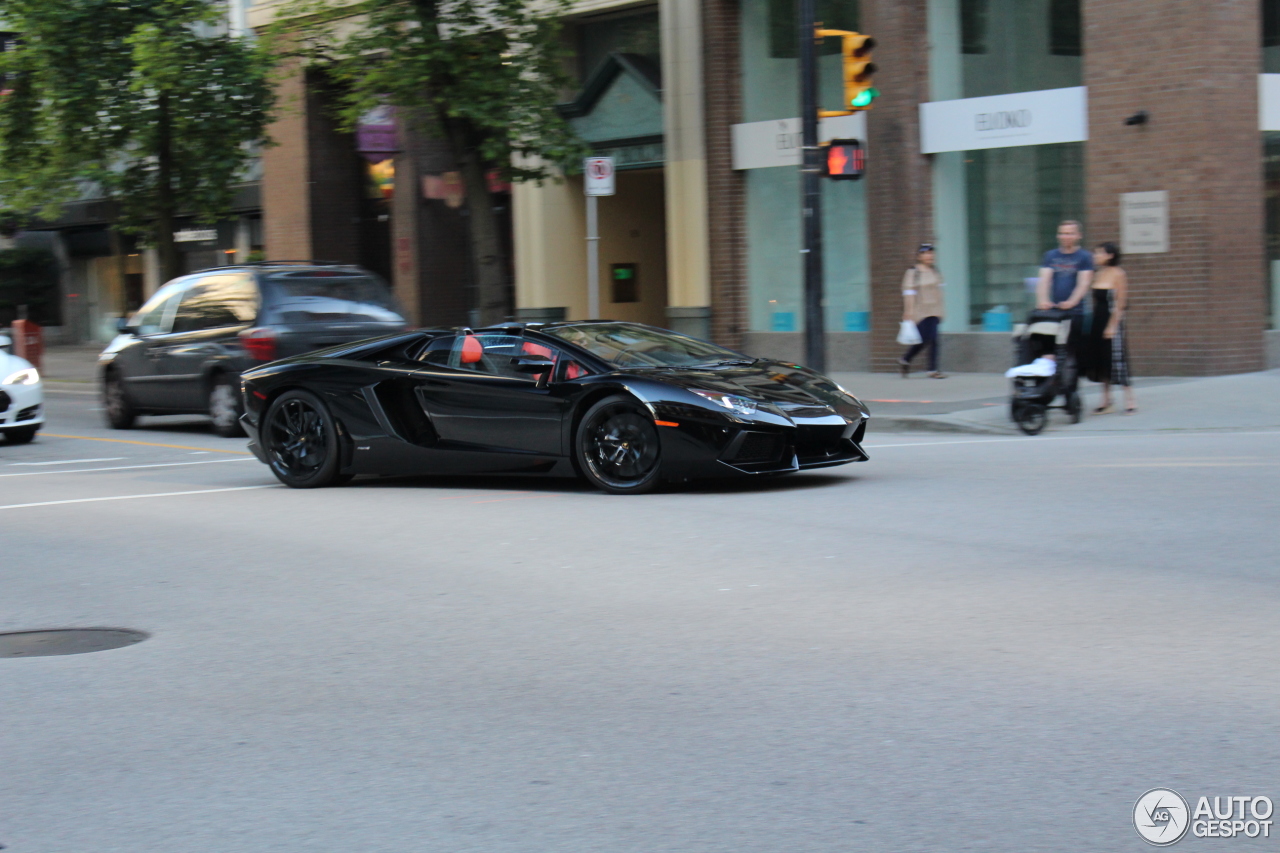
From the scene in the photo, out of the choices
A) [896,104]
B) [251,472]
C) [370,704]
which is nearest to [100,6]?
[896,104]

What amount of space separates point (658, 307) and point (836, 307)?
6116 mm

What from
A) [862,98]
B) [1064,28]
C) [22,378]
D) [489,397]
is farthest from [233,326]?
[1064,28]

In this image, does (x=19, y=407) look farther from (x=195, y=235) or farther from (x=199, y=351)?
(x=195, y=235)

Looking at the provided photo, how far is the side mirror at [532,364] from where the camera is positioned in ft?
33.7

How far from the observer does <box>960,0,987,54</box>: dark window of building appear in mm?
19594

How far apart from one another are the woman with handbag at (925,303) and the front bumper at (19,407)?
397 inches

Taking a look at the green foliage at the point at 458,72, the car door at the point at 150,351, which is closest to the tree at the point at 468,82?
the green foliage at the point at 458,72

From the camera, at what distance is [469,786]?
4.29 metres

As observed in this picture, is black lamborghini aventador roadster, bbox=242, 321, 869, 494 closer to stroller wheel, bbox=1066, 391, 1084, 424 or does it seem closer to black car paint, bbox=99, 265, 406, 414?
black car paint, bbox=99, 265, 406, 414

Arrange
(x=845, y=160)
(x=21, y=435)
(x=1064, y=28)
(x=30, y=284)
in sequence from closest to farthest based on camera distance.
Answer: (x=21, y=435)
(x=845, y=160)
(x=1064, y=28)
(x=30, y=284)

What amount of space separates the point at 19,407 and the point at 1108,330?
35.7ft

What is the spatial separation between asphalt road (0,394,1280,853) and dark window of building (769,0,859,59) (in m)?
12.5

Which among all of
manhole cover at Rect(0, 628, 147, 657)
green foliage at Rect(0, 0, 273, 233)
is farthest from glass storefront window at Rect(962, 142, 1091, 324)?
manhole cover at Rect(0, 628, 147, 657)

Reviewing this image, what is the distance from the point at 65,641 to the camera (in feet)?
20.9
